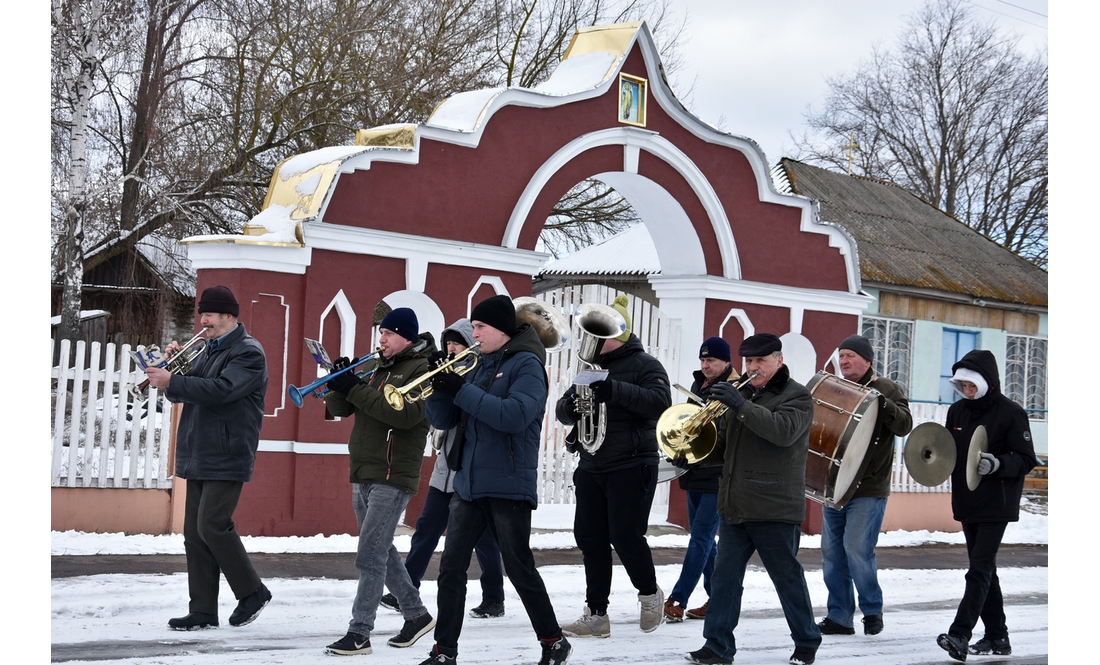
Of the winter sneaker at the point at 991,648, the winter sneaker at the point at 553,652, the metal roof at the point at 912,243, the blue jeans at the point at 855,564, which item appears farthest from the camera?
the metal roof at the point at 912,243

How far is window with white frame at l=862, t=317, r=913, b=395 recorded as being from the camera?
18.0m

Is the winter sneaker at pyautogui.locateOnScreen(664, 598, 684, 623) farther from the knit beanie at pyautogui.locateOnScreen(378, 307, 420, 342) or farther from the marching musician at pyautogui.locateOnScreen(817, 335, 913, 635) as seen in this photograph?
the knit beanie at pyautogui.locateOnScreen(378, 307, 420, 342)

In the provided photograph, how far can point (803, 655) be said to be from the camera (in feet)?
19.8

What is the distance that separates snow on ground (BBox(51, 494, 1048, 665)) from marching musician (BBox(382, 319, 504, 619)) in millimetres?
161

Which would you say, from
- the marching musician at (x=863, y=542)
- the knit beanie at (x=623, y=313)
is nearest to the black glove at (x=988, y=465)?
the marching musician at (x=863, y=542)

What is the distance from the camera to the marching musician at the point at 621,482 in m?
6.46

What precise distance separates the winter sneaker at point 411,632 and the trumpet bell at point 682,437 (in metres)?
1.54

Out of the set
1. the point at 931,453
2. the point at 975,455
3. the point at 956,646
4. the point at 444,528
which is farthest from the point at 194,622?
the point at 975,455

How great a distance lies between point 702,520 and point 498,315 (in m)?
2.38

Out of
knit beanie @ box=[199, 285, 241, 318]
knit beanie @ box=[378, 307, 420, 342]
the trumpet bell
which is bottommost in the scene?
the trumpet bell

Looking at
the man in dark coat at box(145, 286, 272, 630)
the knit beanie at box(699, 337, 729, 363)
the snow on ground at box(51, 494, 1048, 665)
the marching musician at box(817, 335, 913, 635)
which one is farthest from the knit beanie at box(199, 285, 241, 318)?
the marching musician at box(817, 335, 913, 635)

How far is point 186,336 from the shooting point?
68.7 feet

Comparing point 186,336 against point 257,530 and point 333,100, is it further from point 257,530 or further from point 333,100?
point 257,530

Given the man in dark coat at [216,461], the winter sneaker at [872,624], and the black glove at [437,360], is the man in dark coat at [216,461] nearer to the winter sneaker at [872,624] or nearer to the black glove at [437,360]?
the black glove at [437,360]
